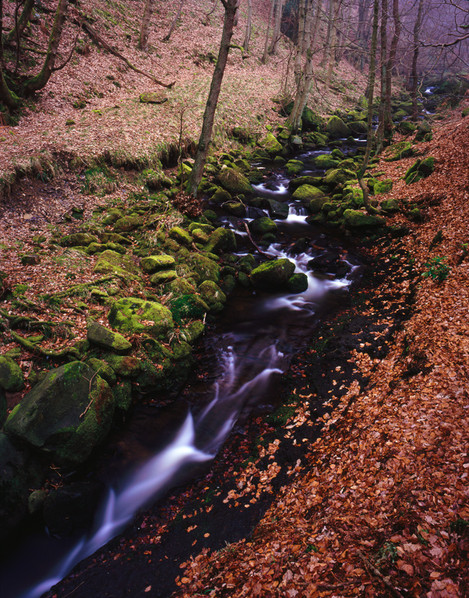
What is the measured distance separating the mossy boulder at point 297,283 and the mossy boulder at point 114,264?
458 cm

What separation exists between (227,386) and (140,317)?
251cm

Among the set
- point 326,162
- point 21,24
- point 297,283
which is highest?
point 21,24

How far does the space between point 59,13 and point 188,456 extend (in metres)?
15.1

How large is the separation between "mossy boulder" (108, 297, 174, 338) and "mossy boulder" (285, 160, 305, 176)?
13.6 metres

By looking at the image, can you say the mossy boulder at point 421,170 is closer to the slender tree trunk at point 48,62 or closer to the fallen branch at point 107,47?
the fallen branch at point 107,47

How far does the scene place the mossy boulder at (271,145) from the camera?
19.7 m

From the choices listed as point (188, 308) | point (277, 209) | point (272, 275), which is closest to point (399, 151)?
point (277, 209)

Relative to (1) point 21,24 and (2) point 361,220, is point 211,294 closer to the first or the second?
(2) point 361,220

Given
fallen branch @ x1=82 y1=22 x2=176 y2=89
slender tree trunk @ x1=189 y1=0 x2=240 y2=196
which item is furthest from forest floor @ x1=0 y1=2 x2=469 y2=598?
fallen branch @ x1=82 y1=22 x2=176 y2=89

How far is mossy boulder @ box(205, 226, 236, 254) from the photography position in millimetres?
10785

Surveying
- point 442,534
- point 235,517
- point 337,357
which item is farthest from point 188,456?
point 442,534

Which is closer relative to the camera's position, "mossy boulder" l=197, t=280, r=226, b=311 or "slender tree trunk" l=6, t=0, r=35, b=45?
"mossy boulder" l=197, t=280, r=226, b=311

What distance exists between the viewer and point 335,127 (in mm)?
24766

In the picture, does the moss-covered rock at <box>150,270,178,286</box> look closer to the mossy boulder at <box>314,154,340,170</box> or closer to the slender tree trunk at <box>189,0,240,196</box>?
the slender tree trunk at <box>189,0,240,196</box>
